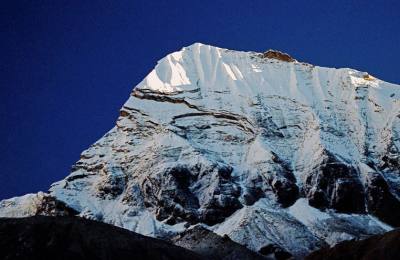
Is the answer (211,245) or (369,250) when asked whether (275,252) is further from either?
(369,250)

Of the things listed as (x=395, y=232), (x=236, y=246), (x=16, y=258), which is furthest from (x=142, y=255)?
(x=236, y=246)

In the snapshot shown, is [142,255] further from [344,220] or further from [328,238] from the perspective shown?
[344,220]

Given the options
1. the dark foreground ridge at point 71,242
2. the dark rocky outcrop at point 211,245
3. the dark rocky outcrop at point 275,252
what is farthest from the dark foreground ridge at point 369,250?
the dark rocky outcrop at point 275,252

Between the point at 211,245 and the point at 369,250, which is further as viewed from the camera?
the point at 211,245

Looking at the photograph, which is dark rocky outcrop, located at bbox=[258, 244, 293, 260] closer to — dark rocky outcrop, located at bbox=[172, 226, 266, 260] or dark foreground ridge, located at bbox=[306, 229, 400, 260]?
dark rocky outcrop, located at bbox=[172, 226, 266, 260]

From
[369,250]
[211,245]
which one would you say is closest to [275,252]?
[211,245]

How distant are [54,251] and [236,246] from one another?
6695cm

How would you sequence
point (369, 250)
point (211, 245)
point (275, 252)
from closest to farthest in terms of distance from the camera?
point (369, 250)
point (211, 245)
point (275, 252)

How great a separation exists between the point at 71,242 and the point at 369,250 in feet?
121

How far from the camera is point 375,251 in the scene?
91000 mm

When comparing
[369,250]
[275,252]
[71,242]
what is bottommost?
[369,250]

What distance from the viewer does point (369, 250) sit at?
93812 millimetres

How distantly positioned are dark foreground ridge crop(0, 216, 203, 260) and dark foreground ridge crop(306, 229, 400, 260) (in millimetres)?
20922

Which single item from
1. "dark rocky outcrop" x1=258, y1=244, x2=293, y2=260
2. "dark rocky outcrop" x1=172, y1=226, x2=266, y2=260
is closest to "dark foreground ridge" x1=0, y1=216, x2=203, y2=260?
"dark rocky outcrop" x1=172, y1=226, x2=266, y2=260
